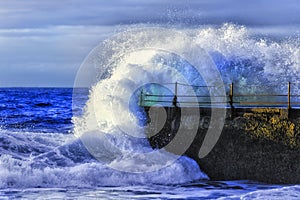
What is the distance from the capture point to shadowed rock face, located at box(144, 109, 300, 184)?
45.5 ft

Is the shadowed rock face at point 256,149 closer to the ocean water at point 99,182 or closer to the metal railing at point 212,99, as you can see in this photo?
the ocean water at point 99,182

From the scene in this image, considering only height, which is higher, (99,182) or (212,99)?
(212,99)

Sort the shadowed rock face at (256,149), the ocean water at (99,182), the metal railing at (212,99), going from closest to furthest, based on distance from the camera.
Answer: the ocean water at (99,182)
the shadowed rock face at (256,149)
the metal railing at (212,99)

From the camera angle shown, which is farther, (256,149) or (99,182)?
(256,149)

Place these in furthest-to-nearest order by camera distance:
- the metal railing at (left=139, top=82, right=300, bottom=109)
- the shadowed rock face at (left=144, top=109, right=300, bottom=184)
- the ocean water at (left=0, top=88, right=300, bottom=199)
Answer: the metal railing at (left=139, top=82, right=300, bottom=109) → the shadowed rock face at (left=144, top=109, right=300, bottom=184) → the ocean water at (left=0, top=88, right=300, bottom=199)

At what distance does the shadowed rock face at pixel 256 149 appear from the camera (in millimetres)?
13867

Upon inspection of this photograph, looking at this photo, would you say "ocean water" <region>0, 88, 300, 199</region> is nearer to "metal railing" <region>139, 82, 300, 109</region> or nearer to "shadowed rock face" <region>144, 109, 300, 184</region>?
"shadowed rock face" <region>144, 109, 300, 184</region>

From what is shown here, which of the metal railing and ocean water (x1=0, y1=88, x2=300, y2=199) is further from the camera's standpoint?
the metal railing

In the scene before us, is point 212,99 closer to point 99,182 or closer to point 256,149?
point 256,149

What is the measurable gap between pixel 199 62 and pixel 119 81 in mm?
3586

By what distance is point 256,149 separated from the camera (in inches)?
561

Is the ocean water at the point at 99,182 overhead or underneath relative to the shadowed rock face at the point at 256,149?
underneath

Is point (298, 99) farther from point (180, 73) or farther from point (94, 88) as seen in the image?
point (94, 88)

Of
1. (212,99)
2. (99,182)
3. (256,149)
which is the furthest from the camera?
(212,99)
